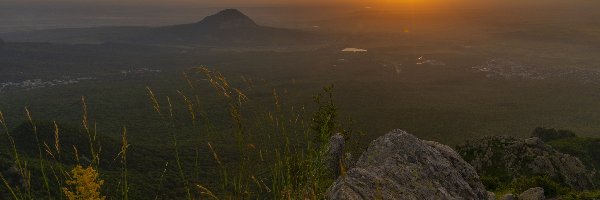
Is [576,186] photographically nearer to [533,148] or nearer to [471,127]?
[533,148]

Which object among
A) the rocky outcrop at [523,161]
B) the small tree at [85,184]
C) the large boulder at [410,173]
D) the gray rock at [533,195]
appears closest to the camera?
the small tree at [85,184]

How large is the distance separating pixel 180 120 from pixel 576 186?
100945 mm

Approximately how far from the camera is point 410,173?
1157 cm

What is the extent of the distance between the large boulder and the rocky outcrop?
2610 centimetres

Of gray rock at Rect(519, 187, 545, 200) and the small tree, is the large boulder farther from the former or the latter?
gray rock at Rect(519, 187, 545, 200)

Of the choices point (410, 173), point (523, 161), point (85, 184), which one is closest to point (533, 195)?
point (410, 173)

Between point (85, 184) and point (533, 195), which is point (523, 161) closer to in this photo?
point (533, 195)

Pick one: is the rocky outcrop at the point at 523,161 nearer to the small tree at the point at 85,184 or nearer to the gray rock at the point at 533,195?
the gray rock at the point at 533,195

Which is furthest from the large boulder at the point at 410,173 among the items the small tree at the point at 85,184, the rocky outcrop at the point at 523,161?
the rocky outcrop at the point at 523,161

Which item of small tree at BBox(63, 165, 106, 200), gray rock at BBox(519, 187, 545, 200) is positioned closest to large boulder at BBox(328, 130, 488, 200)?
small tree at BBox(63, 165, 106, 200)

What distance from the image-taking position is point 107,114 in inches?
5389

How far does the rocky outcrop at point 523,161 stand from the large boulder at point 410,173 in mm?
26095

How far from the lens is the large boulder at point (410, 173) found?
30.4ft

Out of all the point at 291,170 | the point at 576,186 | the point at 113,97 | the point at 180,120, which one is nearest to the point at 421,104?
the point at 180,120
